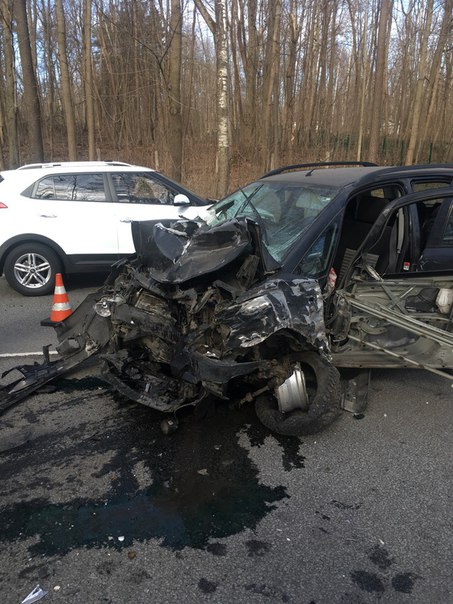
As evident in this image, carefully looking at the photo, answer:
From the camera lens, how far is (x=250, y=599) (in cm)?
214

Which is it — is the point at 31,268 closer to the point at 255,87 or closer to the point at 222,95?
the point at 222,95

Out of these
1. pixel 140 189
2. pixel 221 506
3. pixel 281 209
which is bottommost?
→ pixel 221 506

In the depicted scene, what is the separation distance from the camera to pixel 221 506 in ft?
9.02

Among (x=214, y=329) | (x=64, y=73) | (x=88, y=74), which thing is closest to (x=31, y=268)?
(x=214, y=329)

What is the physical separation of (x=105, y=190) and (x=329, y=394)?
17.1ft

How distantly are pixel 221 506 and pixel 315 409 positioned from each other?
3.15 ft

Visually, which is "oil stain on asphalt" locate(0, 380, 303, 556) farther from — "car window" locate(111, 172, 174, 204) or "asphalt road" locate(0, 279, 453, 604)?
"car window" locate(111, 172, 174, 204)

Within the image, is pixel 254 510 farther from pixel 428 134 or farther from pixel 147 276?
pixel 428 134

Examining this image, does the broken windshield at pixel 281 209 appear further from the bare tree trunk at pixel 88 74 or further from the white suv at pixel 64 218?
the bare tree trunk at pixel 88 74

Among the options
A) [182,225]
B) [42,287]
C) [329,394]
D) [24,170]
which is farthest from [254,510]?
[24,170]

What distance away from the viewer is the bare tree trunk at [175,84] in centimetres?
1163

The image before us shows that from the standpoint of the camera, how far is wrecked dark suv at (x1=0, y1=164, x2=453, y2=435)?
316cm

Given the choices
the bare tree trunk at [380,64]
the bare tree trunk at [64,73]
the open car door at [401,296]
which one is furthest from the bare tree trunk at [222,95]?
the open car door at [401,296]

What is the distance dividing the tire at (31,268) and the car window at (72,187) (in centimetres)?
78
